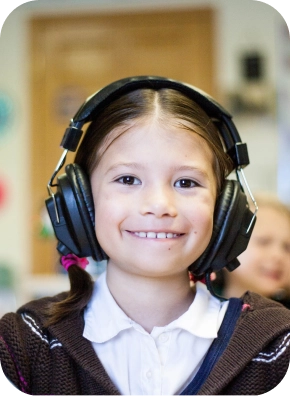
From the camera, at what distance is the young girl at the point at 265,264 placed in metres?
1.54

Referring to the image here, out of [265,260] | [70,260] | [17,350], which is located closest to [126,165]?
[70,260]

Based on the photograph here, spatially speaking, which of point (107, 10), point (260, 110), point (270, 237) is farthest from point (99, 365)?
point (107, 10)

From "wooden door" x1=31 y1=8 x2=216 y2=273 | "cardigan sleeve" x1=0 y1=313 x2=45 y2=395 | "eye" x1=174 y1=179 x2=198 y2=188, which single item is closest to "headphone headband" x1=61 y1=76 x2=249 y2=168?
"eye" x1=174 y1=179 x2=198 y2=188

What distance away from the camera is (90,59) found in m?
3.31

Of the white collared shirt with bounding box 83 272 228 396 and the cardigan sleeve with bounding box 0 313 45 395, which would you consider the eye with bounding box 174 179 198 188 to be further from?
the cardigan sleeve with bounding box 0 313 45 395

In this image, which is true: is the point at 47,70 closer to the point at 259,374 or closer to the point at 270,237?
the point at 270,237

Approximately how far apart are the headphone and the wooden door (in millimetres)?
2330

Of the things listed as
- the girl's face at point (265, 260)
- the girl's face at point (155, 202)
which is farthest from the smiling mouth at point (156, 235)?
the girl's face at point (265, 260)

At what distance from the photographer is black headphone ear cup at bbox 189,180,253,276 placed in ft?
3.12

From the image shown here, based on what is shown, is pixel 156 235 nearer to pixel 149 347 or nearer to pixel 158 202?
pixel 158 202

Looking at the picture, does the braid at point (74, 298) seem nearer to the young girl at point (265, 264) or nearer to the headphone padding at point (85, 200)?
the headphone padding at point (85, 200)

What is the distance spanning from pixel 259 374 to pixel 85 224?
38cm

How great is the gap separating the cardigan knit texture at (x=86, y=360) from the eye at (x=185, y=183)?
26cm

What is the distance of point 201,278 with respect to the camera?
105 centimetres
